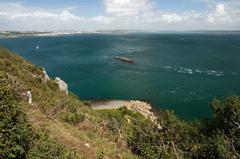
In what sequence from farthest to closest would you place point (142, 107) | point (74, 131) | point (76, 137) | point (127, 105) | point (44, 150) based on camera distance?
point (127, 105), point (142, 107), point (74, 131), point (76, 137), point (44, 150)

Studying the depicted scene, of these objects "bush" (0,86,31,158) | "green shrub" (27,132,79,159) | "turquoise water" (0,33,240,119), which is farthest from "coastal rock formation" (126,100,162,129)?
"bush" (0,86,31,158)

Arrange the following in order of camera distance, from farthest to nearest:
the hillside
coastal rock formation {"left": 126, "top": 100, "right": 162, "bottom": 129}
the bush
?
coastal rock formation {"left": 126, "top": 100, "right": 162, "bottom": 129}
the hillside
the bush

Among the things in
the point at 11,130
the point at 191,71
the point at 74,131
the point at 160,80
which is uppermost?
the point at 11,130

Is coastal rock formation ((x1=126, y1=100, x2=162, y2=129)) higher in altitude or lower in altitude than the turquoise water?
lower

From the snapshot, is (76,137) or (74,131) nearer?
(76,137)

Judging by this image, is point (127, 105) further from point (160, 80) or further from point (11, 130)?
point (11, 130)

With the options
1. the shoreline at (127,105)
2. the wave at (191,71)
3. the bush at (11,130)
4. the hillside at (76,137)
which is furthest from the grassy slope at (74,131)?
the wave at (191,71)

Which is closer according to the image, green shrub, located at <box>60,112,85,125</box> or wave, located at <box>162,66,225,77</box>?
green shrub, located at <box>60,112,85,125</box>

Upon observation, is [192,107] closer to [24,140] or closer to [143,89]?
[143,89]

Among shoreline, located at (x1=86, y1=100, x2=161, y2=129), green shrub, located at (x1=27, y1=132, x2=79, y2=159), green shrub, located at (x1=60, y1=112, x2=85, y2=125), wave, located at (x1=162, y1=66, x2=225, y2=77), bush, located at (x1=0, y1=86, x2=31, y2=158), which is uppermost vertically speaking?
bush, located at (x1=0, y1=86, x2=31, y2=158)

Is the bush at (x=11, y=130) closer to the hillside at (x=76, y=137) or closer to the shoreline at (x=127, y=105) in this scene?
the hillside at (x=76, y=137)

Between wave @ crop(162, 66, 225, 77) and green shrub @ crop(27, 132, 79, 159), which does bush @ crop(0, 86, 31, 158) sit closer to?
green shrub @ crop(27, 132, 79, 159)

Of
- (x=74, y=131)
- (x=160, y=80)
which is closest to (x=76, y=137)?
(x=74, y=131)
